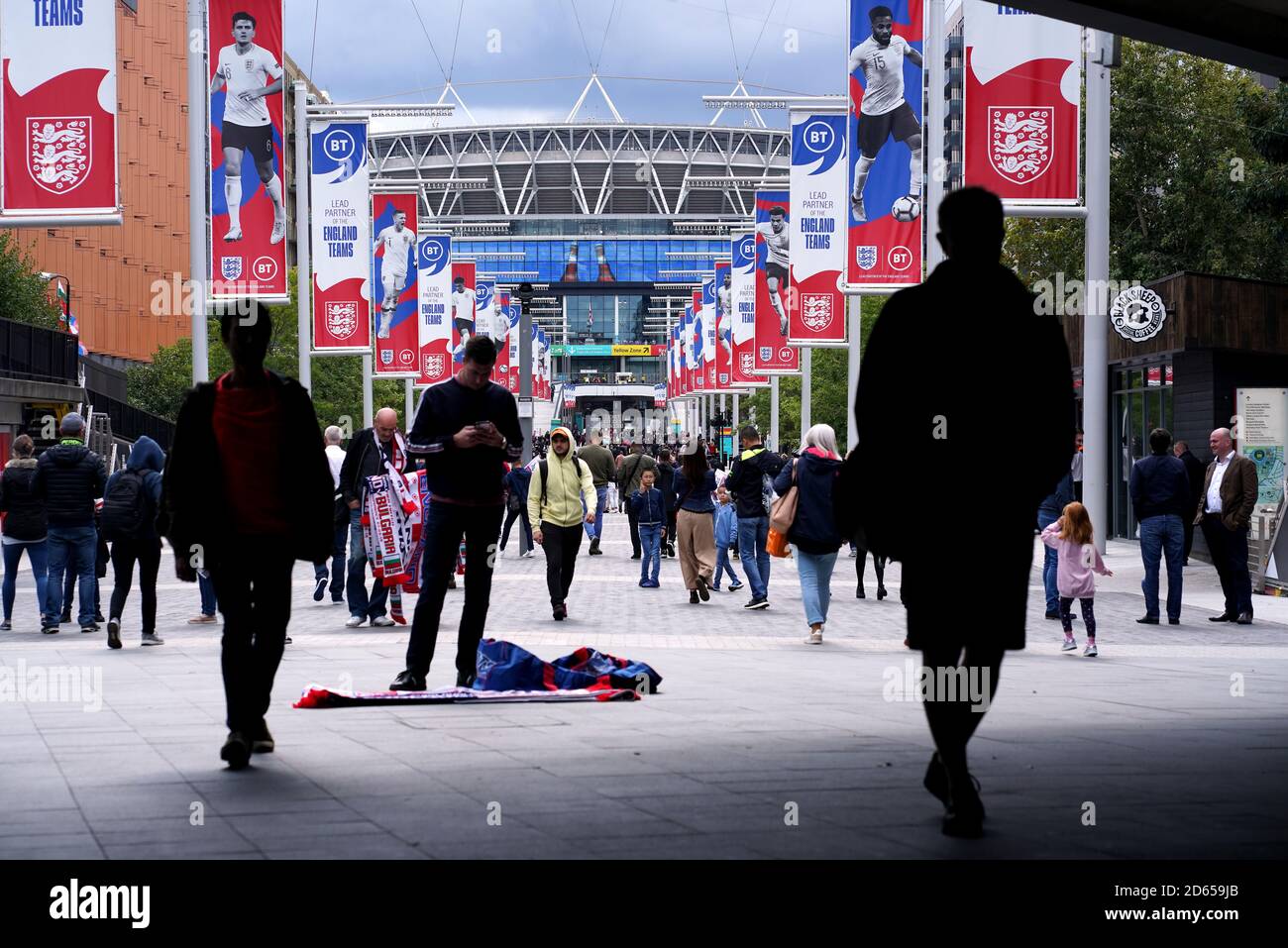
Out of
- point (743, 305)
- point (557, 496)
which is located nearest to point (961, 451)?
point (557, 496)

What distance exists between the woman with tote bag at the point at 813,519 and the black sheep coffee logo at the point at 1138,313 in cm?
1379

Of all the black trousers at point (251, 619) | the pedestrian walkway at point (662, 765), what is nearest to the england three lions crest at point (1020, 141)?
the pedestrian walkway at point (662, 765)

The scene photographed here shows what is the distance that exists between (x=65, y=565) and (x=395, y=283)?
18.5 metres

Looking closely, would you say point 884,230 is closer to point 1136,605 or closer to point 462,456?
point 1136,605

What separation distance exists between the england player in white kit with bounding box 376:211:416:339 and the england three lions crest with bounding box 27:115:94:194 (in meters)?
18.7

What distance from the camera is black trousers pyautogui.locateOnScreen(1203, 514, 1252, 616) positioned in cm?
1625

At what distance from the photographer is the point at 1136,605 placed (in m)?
18.6

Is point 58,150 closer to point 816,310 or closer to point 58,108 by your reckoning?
point 58,108

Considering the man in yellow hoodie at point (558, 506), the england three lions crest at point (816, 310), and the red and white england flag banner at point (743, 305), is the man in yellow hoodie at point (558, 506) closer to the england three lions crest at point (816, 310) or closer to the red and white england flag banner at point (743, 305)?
the england three lions crest at point (816, 310)

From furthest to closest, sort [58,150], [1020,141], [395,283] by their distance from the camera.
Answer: [395,283] < [1020,141] < [58,150]

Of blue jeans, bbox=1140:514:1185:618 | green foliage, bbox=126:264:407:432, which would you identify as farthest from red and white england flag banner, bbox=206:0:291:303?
green foliage, bbox=126:264:407:432

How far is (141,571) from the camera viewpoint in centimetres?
1384

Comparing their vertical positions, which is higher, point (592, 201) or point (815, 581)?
point (592, 201)
